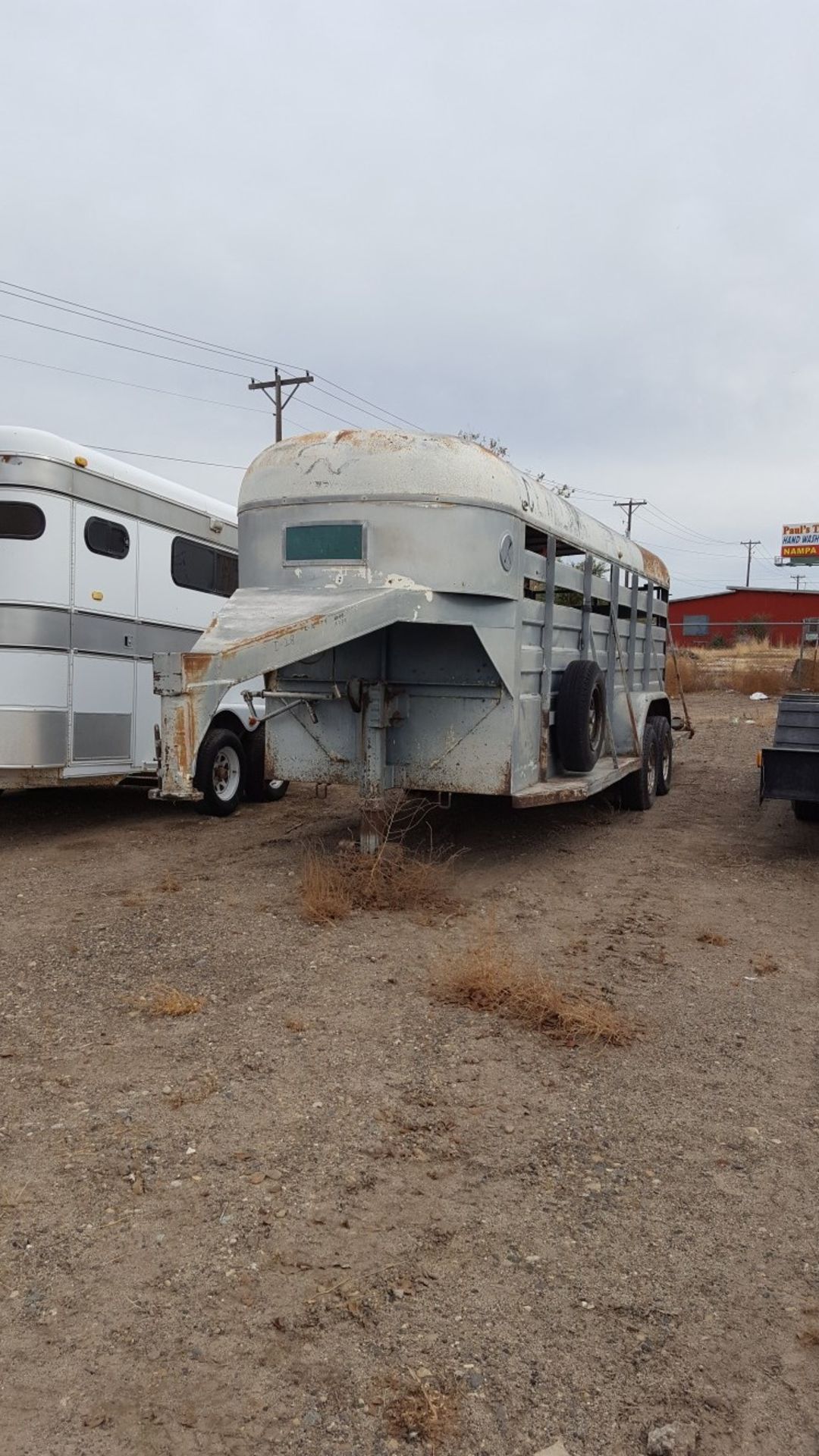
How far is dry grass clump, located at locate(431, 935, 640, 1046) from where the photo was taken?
14.3 ft

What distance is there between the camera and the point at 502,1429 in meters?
2.21

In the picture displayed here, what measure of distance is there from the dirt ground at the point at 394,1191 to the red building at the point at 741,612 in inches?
1457

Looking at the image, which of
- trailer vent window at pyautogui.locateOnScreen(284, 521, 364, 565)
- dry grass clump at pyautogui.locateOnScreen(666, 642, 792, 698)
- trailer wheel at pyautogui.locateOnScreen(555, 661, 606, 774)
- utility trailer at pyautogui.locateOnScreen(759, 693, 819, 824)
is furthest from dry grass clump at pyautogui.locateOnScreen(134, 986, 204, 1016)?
dry grass clump at pyautogui.locateOnScreen(666, 642, 792, 698)

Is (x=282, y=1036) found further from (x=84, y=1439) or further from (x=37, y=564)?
(x=37, y=564)

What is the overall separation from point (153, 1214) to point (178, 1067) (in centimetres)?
101

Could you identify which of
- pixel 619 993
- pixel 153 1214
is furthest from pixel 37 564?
pixel 153 1214

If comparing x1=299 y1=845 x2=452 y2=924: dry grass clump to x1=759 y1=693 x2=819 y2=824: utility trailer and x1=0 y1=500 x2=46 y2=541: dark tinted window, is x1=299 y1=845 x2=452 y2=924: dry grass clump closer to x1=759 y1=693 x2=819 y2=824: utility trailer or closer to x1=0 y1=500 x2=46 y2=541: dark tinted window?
x1=759 y1=693 x2=819 y2=824: utility trailer

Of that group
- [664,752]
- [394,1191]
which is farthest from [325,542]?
[664,752]

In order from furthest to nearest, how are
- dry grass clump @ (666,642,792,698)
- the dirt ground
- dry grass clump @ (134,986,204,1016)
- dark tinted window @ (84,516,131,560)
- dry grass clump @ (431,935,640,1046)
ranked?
dry grass clump @ (666,642,792,698) → dark tinted window @ (84,516,131,560) → dry grass clump @ (134,986,204,1016) → dry grass clump @ (431,935,640,1046) → the dirt ground

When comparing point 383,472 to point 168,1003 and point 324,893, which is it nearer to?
point 324,893

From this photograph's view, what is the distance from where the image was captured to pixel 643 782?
9836 mm

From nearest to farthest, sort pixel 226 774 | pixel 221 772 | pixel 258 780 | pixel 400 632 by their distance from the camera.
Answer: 1. pixel 400 632
2. pixel 221 772
3. pixel 226 774
4. pixel 258 780

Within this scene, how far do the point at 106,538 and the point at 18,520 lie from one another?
2.80 feet

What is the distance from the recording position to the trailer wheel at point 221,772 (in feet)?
30.5
